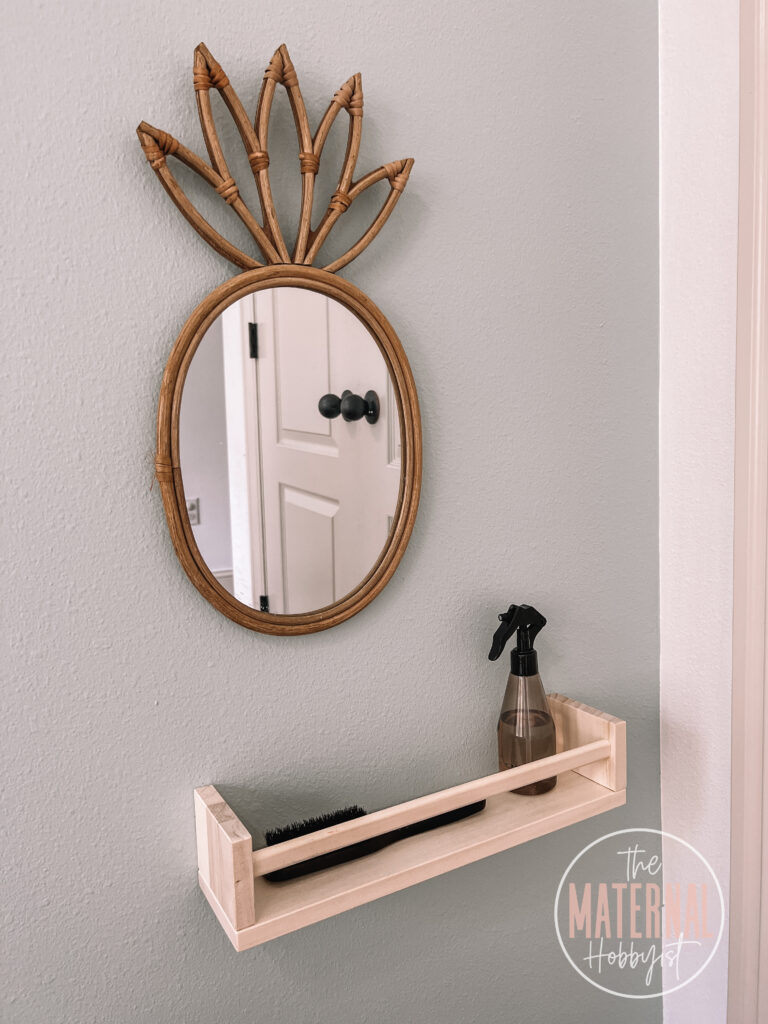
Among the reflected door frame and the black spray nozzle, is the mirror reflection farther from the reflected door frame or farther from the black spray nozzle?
the black spray nozzle

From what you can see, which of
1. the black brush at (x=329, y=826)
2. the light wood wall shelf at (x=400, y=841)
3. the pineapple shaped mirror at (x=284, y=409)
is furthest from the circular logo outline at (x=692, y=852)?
the pineapple shaped mirror at (x=284, y=409)

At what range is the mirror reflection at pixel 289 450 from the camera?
0.78m

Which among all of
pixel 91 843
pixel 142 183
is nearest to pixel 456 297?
pixel 142 183

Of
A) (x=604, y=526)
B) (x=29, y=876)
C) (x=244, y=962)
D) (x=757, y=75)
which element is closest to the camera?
(x=29, y=876)

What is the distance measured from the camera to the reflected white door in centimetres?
80

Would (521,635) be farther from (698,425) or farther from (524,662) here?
(698,425)

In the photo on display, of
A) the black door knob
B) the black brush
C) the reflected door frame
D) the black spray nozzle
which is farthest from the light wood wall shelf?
the black door knob

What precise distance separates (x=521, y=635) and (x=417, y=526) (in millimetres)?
189

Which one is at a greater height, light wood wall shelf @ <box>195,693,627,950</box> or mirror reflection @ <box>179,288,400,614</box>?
mirror reflection @ <box>179,288,400,614</box>

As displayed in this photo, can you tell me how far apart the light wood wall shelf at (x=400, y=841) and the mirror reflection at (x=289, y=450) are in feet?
0.76

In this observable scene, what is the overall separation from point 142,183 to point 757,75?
2.60ft

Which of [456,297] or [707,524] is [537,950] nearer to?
[707,524]

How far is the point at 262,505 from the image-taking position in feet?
2.66

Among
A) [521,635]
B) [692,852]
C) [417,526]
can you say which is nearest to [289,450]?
[417,526]
